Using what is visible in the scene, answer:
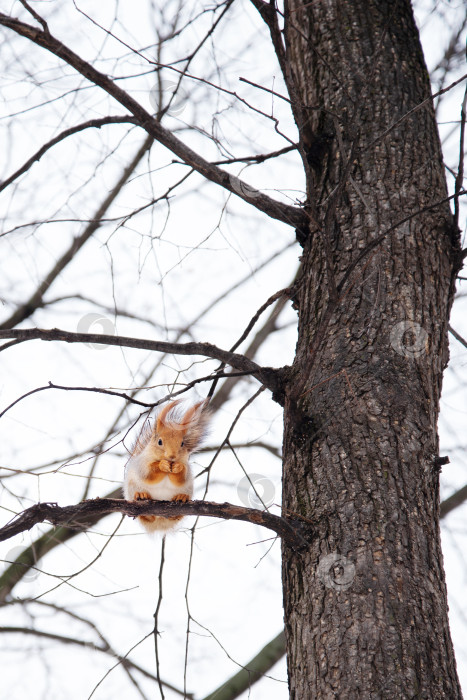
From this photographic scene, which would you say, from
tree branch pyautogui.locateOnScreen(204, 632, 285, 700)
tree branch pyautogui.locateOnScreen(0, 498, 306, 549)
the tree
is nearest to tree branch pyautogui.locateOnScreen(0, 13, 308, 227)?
the tree

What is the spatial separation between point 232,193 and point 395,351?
2.47 ft

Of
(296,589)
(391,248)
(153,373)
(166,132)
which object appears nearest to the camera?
(296,589)

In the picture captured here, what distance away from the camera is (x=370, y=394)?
1.79 meters

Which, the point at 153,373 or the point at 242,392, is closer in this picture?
the point at 153,373

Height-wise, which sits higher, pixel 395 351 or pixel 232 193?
pixel 232 193

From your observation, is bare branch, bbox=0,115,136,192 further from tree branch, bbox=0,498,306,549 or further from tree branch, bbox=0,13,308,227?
tree branch, bbox=0,498,306,549

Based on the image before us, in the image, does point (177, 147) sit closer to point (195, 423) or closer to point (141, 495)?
point (195, 423)

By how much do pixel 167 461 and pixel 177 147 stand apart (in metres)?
1.03

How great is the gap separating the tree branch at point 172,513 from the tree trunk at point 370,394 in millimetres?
68

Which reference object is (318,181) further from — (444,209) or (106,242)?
(106,242)

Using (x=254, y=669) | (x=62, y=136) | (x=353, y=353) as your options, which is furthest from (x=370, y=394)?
(x=254, y=669)

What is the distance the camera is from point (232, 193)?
220 cm

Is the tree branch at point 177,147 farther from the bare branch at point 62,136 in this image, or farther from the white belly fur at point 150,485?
the white belly fur at point 150,485

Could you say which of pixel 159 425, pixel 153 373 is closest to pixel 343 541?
pixel 159 425
